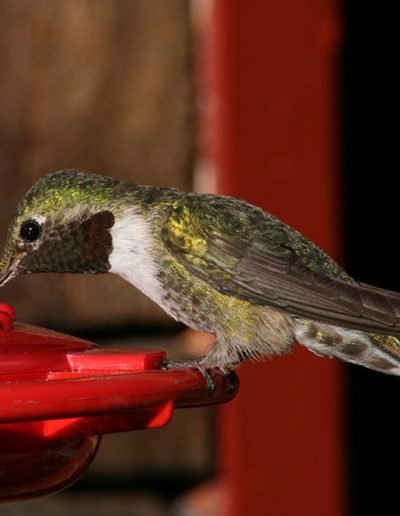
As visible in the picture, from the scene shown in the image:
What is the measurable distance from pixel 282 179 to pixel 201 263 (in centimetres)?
118

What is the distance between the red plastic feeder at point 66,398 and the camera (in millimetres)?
2199

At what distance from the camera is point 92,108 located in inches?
177

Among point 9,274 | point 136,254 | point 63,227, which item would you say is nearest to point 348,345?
point 136,254

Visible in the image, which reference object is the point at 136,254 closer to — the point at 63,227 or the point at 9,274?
the point at 63,227

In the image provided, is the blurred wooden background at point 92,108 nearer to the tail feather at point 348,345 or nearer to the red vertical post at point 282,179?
the red vertical post at point 282,179

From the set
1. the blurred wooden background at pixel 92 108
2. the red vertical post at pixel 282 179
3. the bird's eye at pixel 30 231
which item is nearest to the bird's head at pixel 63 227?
the bird's eye at pixel 30 231

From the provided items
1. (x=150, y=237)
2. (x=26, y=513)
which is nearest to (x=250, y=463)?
(x=26, y=513)

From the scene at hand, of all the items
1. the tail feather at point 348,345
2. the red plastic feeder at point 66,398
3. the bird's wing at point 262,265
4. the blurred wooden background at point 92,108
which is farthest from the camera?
the blurred wooden background at point 92,108

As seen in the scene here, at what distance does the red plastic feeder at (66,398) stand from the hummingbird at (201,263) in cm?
58

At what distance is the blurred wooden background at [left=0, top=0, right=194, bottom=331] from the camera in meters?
4.45


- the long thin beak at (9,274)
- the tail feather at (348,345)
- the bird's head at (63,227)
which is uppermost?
the bird's head at (63,227)

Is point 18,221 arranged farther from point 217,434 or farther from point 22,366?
point 217,434

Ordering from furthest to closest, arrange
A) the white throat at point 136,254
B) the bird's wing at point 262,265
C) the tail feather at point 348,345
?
the tail feather at point 348,345 → the white throat at point 136,254 → the bird's wing at point 262,265

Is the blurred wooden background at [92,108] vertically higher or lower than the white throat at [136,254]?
higher
